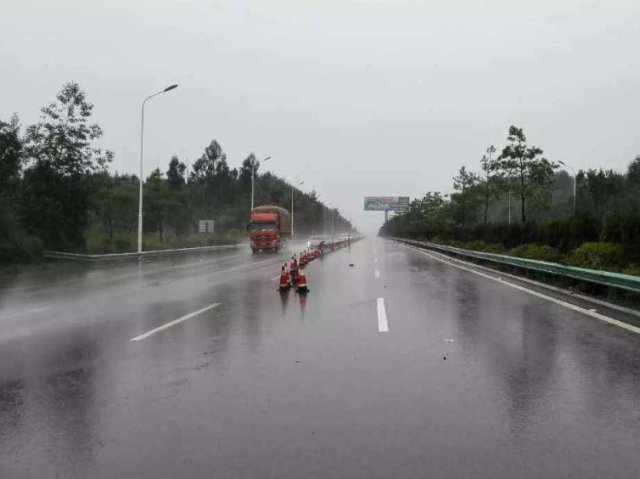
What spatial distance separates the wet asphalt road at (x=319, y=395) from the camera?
3662mm

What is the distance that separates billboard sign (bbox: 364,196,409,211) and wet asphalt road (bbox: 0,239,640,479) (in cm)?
10589

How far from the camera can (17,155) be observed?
2639 cm

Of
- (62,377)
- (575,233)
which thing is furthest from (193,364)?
(575,233)

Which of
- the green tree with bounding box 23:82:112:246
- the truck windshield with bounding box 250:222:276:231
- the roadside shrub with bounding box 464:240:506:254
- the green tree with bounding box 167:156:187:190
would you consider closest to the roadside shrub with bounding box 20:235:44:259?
the green tree with bounding box 23:82:112:246

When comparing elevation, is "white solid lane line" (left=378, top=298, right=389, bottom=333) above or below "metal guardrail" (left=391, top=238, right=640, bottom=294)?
below

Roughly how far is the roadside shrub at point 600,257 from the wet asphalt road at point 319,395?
17.6 feet

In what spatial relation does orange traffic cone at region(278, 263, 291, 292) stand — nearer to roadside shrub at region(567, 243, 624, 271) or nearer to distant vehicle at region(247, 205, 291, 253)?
roadside shrub at region(567, 243, 624, 271)

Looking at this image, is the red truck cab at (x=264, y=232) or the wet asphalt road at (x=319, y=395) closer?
the wet asphalt road at (x=319, y=395)

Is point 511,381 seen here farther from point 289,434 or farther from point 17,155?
point 17,155

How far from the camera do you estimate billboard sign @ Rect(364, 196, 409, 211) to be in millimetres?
115000

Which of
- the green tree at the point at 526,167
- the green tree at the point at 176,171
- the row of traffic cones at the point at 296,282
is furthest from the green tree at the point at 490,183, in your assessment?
the green tree at the point at 176,171

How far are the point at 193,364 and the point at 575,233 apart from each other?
54.2 ft

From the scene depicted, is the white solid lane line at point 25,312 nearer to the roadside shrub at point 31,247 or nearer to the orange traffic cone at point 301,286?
the orange traffic cone at point 301,286

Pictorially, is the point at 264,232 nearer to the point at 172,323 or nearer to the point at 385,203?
the point at 172,323
